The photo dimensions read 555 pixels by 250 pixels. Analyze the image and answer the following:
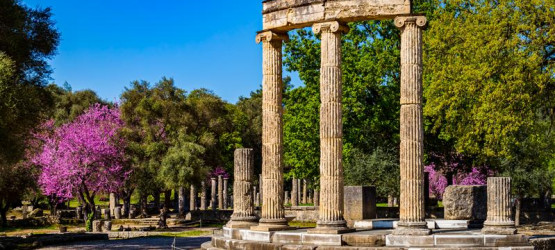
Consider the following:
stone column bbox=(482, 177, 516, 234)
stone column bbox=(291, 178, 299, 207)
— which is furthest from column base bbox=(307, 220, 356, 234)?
stone column bbox=(291, 178, 299, 207)

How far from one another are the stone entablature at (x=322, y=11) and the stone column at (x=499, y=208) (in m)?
5.77

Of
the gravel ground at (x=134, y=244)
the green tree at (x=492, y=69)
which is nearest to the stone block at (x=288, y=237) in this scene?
the gravel ground at (x=134, y=244)

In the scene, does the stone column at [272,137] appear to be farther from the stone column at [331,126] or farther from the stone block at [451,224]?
the stone block at [451,224]

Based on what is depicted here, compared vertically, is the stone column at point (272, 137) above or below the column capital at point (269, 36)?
below

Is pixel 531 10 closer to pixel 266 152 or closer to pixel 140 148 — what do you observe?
pixel 266 152

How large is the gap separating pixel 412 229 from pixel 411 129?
288 cm

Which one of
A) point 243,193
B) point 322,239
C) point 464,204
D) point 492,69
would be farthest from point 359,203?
point 492,69

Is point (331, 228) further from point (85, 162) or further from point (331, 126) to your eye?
point (85, 162)

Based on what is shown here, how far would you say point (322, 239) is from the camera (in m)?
20.5

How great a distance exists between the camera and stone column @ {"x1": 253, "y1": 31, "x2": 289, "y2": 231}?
22969 millimetres

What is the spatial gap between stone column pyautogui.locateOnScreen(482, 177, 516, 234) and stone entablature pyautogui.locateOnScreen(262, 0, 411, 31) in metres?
5.77

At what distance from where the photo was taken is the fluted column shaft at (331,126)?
21.3 m

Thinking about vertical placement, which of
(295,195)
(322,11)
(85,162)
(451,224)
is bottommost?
(295,195)

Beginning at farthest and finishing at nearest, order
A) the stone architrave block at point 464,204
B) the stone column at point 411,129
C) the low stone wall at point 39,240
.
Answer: the low stone wall at point 39,240, the stone architrave block at point 464,204, the stone column at point 411,129
